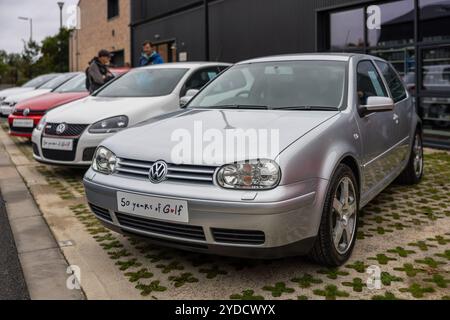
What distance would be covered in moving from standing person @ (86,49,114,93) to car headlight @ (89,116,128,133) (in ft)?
9.90

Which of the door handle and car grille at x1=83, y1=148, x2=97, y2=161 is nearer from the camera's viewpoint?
the door handle

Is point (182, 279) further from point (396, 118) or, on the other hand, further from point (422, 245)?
point (396, 118)

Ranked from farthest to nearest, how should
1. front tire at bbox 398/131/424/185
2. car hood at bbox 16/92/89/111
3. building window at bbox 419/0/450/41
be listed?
car hood at bbox 16/92/89/111, building window at bbox 419/0/450/41, front tire at bbox 398/131/424/185

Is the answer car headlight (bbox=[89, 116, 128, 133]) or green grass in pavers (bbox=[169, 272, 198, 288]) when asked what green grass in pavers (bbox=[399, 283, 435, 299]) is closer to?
green grass in pavers (bbox=[169, 272, 198, 288])

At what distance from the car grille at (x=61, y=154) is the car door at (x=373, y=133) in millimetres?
3493

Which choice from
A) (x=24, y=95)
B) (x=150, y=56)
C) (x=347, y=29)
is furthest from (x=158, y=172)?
(x=24, y=95)

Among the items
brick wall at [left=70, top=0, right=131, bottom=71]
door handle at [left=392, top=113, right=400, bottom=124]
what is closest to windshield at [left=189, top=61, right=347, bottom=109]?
door handle at [left=392, top=113, right=400, bottom=124]

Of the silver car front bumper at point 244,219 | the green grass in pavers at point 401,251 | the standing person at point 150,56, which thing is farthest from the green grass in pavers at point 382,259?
the standing person at point 150,56

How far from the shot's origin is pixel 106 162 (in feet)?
11.7

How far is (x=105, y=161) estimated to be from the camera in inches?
141

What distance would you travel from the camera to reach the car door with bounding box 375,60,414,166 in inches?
192

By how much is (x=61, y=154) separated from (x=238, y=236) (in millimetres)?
3943
